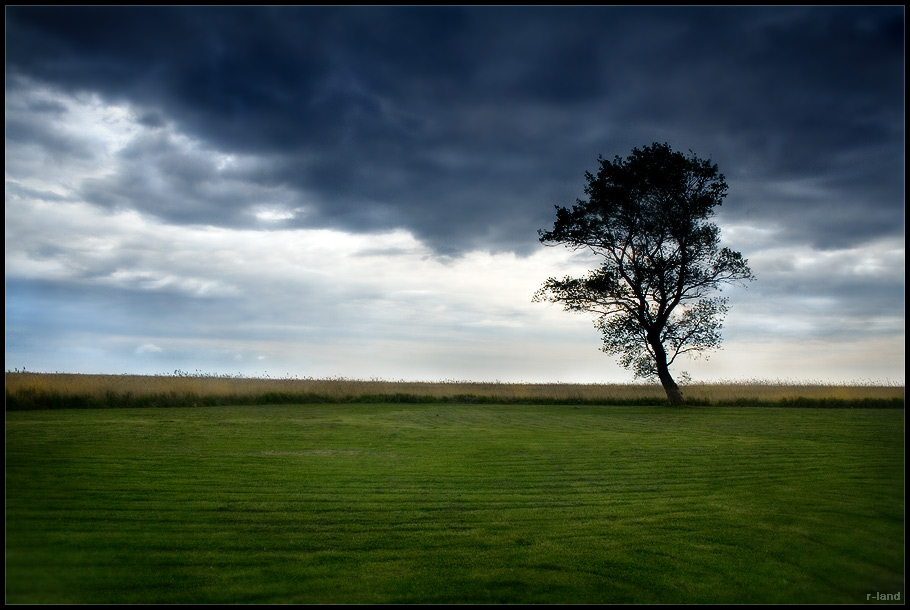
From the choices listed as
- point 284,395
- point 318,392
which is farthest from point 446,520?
point 318,392

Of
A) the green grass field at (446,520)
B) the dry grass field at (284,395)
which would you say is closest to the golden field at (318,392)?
the dry grass field at (284,395)

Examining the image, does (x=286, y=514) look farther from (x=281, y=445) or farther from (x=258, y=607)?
(x=281, y=445)

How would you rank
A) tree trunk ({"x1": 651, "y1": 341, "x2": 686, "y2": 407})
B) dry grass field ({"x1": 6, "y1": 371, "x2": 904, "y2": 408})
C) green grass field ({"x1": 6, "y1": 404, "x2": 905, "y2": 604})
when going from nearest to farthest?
green grass field ({"x1": 6, "y1": 404, "x2": 905, "y2": 604})
dry grass field ({"x1": 6, "y1": 371, "x2": 904, "y2": 408})
tree trunk ({"x1": 651, "y1": 341, "x2": 686, "y2": 407})

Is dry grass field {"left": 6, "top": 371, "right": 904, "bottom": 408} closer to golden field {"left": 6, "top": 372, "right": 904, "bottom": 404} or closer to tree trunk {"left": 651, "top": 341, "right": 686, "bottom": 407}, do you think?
golden field {"left": 6, "top": 372, "right": 904, "bottom": 404}

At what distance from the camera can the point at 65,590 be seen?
4.80 metres

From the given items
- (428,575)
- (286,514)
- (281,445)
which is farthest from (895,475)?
(281,445)

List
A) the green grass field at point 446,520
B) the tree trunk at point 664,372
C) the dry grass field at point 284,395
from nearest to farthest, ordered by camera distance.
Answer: the green grass field at point 446,520 < the dry grass field at point 284,395 < the tree trunk at point 664,372

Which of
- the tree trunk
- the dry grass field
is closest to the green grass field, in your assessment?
the dry grass field

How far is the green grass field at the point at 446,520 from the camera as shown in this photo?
5105 mm

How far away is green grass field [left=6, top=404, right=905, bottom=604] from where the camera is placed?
5.11 m

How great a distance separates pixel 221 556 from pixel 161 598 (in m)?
0.90

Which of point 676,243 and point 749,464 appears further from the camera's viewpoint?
Result: point 676,243

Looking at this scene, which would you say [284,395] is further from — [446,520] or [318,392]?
[446,520]

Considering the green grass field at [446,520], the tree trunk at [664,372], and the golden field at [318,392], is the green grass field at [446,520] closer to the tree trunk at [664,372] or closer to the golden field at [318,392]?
the golden field at [318,392]
